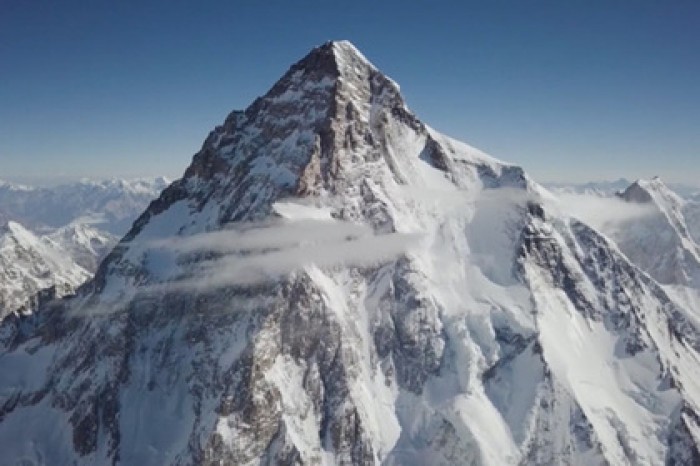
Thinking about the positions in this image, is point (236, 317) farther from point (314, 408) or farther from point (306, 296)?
point (314, 408)

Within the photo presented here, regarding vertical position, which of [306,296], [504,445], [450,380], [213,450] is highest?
[306,296]

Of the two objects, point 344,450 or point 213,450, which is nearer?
point 213,450

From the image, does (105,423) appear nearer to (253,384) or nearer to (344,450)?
(253,384)

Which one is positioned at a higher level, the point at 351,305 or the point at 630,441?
the point at 351,305

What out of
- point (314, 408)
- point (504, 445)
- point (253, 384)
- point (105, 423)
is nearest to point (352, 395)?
point (314, 408)

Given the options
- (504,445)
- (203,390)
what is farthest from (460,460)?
(203,390)

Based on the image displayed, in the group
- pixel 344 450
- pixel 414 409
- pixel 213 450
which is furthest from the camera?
pixel 414 409

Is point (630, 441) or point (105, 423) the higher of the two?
point (630, 441)

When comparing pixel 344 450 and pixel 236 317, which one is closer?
pixel 344 450

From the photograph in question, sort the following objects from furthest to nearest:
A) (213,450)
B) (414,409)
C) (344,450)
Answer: (414,409)
(344,450)
(213,450)
